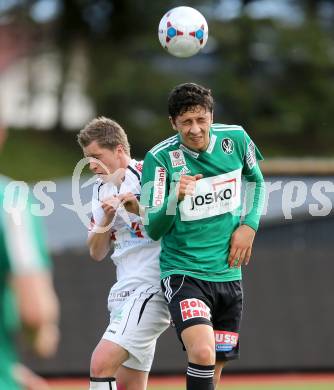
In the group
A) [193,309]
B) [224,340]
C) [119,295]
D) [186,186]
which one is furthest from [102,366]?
[186,186]

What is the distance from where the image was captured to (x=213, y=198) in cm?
604

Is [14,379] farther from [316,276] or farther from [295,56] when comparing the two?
[295,56]

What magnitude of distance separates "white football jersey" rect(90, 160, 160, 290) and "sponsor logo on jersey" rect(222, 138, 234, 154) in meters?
0.56

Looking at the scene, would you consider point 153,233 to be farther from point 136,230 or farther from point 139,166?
point 139,166

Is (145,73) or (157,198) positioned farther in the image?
(145,73)

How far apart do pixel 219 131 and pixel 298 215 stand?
681 centimetres

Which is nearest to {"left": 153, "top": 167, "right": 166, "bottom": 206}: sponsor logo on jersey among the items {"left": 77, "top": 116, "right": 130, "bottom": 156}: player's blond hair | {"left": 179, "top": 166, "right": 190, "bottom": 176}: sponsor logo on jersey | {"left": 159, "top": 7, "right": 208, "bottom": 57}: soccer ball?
{"left": 179, "top": 166, "right": 190, "bottom": 176}: sponsor logo on jersey

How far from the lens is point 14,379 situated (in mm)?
3561

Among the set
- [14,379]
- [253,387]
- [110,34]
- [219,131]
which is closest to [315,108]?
[110,34]

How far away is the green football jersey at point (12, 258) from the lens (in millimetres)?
3309

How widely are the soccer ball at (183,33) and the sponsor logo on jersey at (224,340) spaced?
1882mm

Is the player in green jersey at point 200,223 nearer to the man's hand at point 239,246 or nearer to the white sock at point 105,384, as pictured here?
the man's hand at point 239,246

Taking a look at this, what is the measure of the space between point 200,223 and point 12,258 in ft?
9.07

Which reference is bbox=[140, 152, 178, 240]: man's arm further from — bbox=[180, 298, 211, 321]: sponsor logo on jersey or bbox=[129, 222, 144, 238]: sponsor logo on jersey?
bbox=[180, 298, 211, 321]: sponsor logo on jersey
